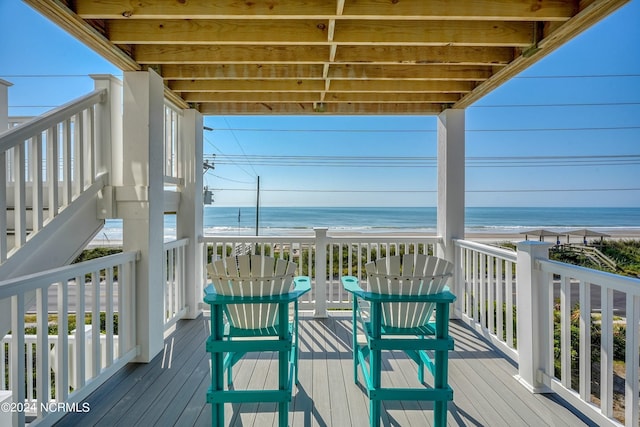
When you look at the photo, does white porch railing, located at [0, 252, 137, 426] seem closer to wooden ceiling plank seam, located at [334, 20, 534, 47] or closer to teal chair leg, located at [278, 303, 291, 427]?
teal chair leg, located at [278, 303, 291, 427]

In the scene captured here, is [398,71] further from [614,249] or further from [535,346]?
[614,249]

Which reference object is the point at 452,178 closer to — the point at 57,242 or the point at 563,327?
the point at 563,327

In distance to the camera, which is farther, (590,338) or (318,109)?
(318,109)

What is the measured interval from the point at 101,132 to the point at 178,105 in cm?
118

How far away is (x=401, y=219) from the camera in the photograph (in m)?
30.0

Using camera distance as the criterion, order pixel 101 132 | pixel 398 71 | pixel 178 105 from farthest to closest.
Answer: pixel 178 105, pixel 398 71, pixel 101 132

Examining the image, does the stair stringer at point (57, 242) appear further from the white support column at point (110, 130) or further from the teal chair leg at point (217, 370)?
the teal chair leg at point (217, 370)

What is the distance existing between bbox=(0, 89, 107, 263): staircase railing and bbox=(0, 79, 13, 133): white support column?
60cm

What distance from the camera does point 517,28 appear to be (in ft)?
8.14

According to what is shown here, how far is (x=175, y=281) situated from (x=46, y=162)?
5.81 feet

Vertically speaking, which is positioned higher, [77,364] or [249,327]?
[249,327]

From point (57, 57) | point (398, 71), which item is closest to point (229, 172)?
point (57, 57)

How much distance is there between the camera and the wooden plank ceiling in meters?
2.14

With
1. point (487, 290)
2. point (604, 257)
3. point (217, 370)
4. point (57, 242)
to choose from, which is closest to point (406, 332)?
point (217, 370)
